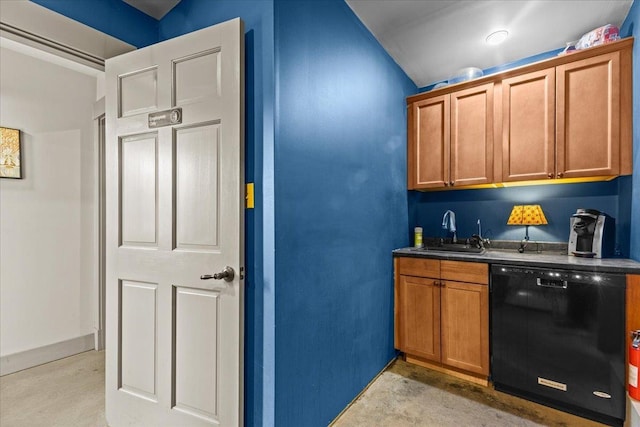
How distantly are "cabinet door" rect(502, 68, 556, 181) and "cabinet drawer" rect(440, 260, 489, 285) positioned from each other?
0.81 metres

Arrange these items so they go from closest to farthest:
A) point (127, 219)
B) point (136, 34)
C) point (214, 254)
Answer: point (214, 254), point (127, 219), point (136, 34)

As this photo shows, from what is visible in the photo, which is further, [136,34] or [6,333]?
[6,333]

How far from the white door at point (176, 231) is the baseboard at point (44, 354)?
1395 mm

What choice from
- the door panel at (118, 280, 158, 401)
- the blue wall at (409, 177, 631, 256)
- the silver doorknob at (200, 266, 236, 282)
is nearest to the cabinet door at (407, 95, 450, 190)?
the blue wall at (409, 177, 631, 256)

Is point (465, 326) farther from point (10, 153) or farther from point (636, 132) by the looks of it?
point (10, 153)

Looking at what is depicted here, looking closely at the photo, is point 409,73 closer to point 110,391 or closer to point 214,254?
point 214,254

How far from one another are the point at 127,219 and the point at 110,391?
3.41 ft

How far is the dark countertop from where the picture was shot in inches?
68.4

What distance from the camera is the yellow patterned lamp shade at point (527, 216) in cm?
240

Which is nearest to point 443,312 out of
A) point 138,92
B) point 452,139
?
point 452,139

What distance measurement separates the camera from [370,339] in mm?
2207

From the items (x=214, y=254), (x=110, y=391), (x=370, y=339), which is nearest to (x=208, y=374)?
(x=214, y=254)

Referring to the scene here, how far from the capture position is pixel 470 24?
2148 millimetres

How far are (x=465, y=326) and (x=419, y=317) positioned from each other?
356 millimetres
